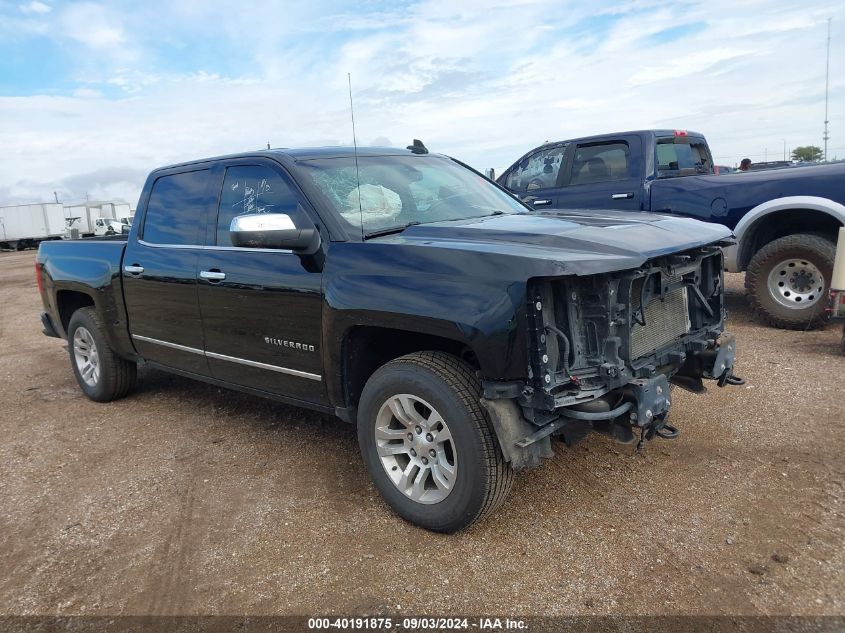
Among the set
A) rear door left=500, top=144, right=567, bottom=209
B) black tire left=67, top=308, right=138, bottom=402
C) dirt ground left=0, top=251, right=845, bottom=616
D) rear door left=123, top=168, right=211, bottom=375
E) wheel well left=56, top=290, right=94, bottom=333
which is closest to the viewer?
dirt ground left=0, top=251, right=845, bottom=616

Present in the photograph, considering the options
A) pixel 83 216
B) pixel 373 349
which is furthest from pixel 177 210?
pixel 83 216

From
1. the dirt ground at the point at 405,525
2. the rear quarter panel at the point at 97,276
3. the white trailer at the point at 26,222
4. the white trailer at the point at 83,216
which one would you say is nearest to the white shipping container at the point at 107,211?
the white trailer at the point at 83,216

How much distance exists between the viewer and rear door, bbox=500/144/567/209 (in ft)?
26.7

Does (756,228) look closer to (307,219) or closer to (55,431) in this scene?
(307,219)

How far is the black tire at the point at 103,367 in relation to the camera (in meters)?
5.47

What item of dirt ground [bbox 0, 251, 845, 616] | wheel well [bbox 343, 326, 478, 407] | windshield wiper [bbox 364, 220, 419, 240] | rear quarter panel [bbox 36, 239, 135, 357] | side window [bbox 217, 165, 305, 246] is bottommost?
dirt ground [bbox 0, 251, 845, 616]

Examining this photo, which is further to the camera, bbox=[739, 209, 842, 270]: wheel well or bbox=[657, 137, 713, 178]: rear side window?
bbox=[657, 137, 713, 178]: rear side window

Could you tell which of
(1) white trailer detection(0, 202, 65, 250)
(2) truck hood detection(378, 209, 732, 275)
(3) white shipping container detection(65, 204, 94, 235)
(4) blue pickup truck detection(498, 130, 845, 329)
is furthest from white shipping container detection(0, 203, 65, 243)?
(2) truck hood detection(378, 209, 732, 275)

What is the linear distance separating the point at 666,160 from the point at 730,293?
236cm

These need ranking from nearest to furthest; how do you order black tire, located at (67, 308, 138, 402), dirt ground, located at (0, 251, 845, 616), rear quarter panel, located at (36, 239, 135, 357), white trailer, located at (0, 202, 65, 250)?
dirt ground, located at (0, 251, 845, 616)
rear quarter panel, located at (36, 239, 135, 357)
black tire, located at (67, 308, 138, 402)
white trailer, located at (0, 202, 65, 250)

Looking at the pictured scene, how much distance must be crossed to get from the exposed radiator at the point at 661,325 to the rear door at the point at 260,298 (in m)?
1.64

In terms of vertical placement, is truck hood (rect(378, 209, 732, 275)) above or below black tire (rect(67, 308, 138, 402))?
above

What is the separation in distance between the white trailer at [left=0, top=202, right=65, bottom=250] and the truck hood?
4410 centimetres

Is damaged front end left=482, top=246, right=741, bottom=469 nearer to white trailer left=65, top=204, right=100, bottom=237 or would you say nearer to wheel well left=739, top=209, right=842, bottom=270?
wheel well left=739, top=209, right=842, bottom=270
